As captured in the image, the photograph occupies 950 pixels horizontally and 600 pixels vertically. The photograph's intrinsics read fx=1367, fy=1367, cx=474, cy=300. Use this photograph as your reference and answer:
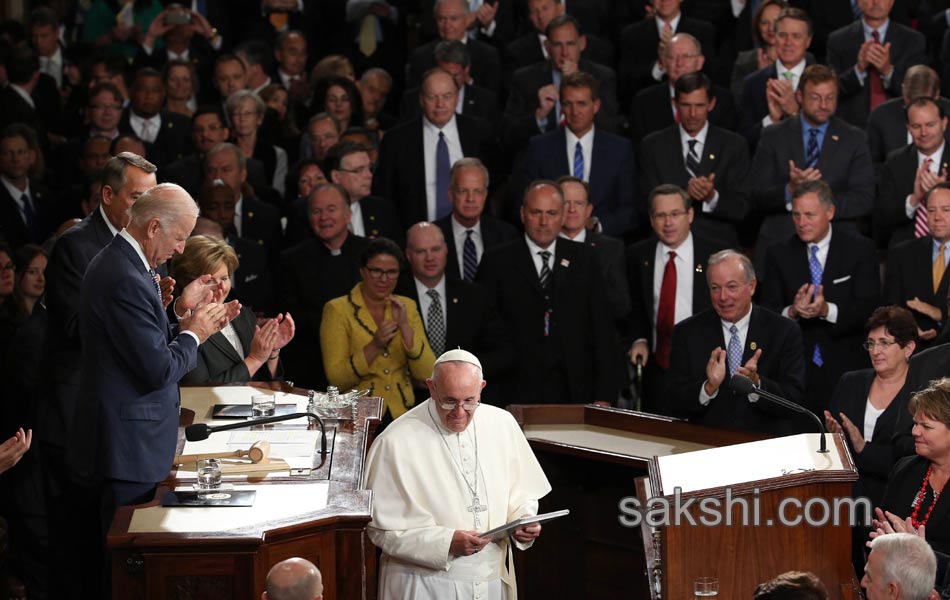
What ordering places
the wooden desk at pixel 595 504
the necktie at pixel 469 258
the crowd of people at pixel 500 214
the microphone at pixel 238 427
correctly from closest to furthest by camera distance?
the microphone at pixel 238 427 → the crowd of people at pixel 500 214 → the wooden desk at pixel 595 504 → the necktie at pixel 469 258

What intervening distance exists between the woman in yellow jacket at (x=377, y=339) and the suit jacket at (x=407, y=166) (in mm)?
2125

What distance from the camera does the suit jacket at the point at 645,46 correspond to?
11.3m

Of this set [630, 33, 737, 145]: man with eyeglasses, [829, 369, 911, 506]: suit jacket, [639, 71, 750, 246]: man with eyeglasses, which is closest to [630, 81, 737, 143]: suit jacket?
[630, 33, 737, 145]: man with eyeglasses

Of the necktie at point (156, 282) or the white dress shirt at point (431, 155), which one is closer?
the necktie at point (156, 282)

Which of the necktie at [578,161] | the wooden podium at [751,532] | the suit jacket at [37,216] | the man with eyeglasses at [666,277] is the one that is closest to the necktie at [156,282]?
the wooden podium at [751,532]

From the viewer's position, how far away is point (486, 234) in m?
9.09

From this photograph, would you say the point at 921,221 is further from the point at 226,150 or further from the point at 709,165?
the point at 226,150

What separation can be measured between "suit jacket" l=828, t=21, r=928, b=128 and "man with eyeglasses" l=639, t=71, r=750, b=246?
134 cm

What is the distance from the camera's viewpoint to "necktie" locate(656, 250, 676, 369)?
849 cm

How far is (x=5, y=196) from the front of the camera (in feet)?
33.0

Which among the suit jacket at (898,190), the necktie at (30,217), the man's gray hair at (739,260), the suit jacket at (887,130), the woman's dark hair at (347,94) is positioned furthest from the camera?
the woman's dark hair at (347,94)

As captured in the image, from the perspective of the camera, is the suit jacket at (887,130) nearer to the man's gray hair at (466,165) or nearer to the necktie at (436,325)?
the man's gray hair at (466,165)

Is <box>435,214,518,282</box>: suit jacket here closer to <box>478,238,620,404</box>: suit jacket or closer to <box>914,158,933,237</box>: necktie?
<box>478,238,620,404</box>: suit jacket

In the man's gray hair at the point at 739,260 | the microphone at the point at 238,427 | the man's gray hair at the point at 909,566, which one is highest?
the man's gray hair at the point at 739,260
